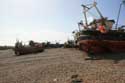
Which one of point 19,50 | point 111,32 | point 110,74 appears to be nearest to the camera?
point 110,74

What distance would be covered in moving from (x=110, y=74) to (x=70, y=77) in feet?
8.76

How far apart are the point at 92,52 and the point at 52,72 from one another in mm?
10764

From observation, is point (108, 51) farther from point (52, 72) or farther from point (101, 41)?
point (52, 72)

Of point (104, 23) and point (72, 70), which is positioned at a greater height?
point (104, 23)

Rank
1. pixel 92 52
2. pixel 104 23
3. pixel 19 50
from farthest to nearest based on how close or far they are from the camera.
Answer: pixel 19 50, pixel 104 23, pixel 92 52

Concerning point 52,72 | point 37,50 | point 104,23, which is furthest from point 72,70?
point 37,50

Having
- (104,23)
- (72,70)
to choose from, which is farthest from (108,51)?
(72,70)

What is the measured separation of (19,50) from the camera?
37.5 metres

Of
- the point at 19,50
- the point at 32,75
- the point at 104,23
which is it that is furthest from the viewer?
the point at 19,50

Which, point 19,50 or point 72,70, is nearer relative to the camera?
point 72,70

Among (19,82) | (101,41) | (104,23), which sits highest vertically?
(104,23)

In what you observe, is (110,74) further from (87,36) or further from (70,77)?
(87,36)

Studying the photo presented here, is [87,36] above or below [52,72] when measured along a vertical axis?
above

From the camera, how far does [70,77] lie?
13.8 m
